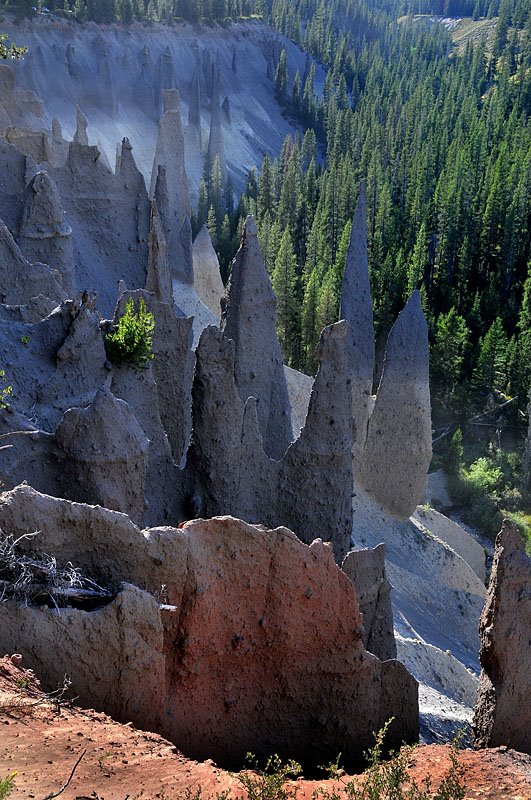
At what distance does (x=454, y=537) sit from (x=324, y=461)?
1167cm

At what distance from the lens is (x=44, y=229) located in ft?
50.7

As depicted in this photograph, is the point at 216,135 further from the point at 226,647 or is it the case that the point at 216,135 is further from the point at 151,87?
the point at 226,647

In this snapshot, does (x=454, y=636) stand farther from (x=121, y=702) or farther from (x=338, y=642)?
(x=121, y=702)

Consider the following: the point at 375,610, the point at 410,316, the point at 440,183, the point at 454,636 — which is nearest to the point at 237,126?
the point at 440,183

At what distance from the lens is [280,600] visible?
26.8 feet

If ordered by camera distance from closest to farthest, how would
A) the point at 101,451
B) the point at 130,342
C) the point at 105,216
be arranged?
the point at 101,451, the point at 130,342, the point at 105,216

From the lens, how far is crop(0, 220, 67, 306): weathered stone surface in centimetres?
1325

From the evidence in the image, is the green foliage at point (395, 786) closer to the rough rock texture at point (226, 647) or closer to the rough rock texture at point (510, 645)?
the rough rock texture at point (226, 647)

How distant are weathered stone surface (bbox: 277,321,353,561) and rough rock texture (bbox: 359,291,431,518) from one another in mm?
7195

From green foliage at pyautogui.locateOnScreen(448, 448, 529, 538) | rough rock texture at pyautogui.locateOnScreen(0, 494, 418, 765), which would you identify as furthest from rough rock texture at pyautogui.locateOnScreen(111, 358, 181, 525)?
green foliage at pyautogui.locateOnScreen(448, 448, 529, 538)

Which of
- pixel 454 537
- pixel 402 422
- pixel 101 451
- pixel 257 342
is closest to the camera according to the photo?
pixel 101 451

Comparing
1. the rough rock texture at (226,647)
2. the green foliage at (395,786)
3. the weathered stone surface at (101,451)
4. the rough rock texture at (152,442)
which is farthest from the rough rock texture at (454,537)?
the green foliage at (395,786)

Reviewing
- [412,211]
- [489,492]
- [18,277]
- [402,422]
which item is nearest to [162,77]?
[412,211]

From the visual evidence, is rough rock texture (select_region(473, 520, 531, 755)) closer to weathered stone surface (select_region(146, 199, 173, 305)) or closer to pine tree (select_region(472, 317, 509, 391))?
weathered stone surface (select_region(146, 199, 173, 305))
